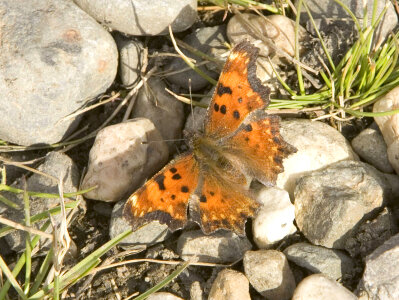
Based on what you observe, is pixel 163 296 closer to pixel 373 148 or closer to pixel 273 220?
pixel 273 220

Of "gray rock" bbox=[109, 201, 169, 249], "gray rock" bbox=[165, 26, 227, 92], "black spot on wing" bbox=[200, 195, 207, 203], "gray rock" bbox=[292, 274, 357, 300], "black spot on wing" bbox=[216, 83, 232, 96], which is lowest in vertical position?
"gray rock" bbox=[109, 201, 169, 249]

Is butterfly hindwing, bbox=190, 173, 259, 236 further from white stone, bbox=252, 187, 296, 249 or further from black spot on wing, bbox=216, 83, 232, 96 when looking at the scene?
black spot on wing, bbox=216, 83, 232, 96

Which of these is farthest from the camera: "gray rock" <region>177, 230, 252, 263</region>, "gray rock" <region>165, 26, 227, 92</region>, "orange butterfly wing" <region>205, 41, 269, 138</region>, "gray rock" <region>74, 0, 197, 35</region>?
"gray rock" <region>165, 26, 227, 92</region>

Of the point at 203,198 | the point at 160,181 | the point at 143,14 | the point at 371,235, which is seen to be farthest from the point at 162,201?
the point at 143,14

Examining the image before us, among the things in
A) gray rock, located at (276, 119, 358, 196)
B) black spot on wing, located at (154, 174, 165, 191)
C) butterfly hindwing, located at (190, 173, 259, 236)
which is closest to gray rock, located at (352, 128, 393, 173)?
gray rock, located at (276, 119, 358, 196)

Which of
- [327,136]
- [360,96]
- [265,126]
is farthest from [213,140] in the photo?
[360,96]

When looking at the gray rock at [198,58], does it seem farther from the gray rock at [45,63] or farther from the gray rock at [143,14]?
the gray rock at [45,63]

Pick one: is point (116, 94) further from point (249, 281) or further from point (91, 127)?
point (249, 281)
